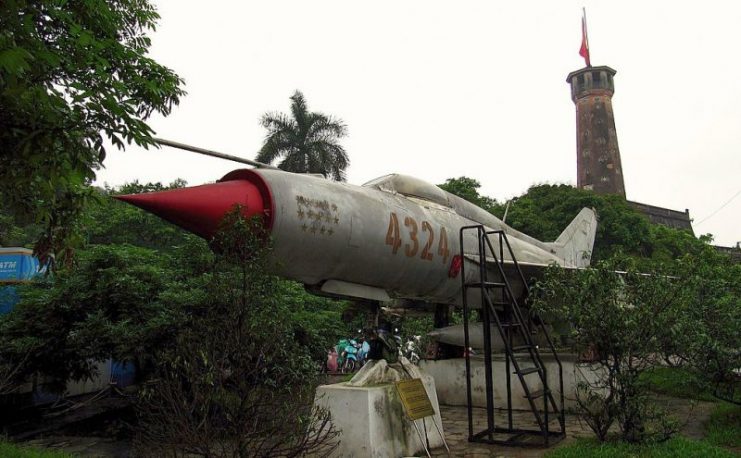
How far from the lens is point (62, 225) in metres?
4.61

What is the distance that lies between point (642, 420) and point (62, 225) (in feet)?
20.6

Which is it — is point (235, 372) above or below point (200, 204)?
below

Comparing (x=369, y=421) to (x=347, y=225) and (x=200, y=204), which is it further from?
(x=200, y=204)

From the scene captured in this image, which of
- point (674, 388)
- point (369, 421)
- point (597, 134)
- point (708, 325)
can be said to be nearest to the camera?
point (369, 421)

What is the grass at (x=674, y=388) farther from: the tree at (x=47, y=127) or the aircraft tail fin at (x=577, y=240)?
the tree at (x=47, y=127)

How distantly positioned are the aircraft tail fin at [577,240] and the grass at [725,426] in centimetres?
474

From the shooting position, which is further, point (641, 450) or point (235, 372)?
point (641, 450)

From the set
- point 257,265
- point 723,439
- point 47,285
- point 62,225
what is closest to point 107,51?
point 62,225

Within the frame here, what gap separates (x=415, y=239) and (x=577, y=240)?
849 cm

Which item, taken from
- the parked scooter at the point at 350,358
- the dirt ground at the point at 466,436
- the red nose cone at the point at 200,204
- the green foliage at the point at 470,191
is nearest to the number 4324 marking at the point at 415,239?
the red nose cone at the point at 200,204

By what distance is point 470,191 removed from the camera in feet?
107

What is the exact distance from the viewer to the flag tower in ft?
164

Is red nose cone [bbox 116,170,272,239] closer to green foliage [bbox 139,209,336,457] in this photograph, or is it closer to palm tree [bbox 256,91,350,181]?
green foliage [bbox 139,209,336,457]

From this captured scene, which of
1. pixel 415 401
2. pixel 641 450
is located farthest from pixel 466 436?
pixel 641 450
